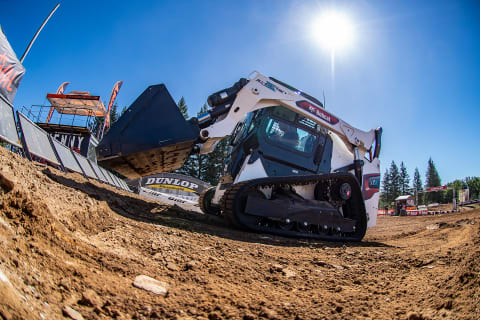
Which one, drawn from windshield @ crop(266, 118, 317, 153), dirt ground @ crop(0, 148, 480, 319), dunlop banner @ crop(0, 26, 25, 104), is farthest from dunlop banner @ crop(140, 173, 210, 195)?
dirt ground @ crop(0, 148, 480, 319)

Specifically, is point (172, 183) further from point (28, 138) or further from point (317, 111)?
point (317, 111)

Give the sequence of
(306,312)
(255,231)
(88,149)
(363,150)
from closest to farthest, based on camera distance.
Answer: (306,312)
(255,231)
(363,150)
(88,149)

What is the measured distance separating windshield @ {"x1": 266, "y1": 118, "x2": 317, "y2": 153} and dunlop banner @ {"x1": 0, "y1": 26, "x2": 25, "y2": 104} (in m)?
8.52

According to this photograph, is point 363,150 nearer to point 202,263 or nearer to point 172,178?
point 202,263

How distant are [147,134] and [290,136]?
10.3 ft

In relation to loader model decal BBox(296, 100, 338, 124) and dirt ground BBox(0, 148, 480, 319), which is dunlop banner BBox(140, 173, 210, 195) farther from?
dirt ground BBox(0, 148, 480, 319)

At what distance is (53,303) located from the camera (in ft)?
3.81

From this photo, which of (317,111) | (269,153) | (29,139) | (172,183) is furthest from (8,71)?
(172,183)

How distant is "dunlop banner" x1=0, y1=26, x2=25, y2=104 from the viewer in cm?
867

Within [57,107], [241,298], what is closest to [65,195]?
[241,298]

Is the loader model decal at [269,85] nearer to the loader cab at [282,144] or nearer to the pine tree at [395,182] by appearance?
the loader cab at [282,144]

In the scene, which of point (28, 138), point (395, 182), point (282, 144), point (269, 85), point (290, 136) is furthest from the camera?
point (395, 182)

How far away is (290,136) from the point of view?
6168mm

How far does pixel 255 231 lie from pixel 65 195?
10.6 feet
